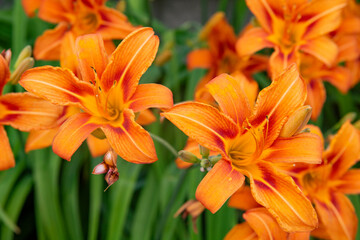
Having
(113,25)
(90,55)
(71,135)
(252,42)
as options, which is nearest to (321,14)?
(252,42)

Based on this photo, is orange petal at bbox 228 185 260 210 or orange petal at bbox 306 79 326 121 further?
orange petal at bbox 306 79 326 121

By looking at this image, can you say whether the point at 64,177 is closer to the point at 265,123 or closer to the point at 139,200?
the point at 139,200

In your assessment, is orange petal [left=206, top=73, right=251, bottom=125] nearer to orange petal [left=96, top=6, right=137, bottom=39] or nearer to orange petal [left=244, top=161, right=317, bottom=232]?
orange petal [left=244, top=161, right=317, bottom=232]

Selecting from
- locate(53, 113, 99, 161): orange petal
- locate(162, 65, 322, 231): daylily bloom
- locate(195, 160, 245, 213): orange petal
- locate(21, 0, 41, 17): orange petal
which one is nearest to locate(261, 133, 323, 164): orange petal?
locate(162, 65, 322, 231): daylily bloom

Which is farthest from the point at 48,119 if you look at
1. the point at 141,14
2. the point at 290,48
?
the point at 141,14

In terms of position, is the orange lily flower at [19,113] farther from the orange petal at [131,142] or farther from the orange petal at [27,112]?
the orange petal at [131,142]
